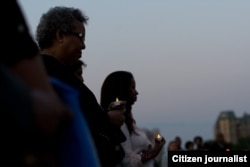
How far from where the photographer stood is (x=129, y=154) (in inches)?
225

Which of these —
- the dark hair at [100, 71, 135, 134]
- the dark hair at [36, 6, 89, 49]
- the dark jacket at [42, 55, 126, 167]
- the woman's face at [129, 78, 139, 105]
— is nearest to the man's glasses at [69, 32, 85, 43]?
the dark hair at [36, 6, 89, 49]

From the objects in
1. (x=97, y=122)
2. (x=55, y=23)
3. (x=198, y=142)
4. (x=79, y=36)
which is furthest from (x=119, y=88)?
(x=198, y=142)

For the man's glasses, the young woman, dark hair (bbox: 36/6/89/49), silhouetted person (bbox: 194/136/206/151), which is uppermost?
dark hair (bbox: 36/6/89/49)

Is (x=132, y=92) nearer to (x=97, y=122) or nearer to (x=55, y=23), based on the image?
(x=55, y=23)

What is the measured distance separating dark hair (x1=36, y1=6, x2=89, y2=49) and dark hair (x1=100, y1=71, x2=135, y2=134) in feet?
5.83

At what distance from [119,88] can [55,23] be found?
202 centimetres

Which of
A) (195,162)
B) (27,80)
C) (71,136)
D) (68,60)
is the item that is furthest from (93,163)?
(195,162)

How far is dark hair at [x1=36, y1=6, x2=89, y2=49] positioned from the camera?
3869 millimetres

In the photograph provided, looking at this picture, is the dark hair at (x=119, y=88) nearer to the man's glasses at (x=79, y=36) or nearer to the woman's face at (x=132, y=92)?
the woman's face at (x=132, y=92)

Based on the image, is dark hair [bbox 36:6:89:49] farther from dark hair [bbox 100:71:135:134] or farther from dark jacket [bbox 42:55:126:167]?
dark hair [bbox 100:71:135:134]

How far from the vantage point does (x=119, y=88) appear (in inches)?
230

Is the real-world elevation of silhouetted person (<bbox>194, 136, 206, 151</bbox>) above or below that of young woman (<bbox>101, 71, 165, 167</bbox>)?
below

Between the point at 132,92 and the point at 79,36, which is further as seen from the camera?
the point at 132,92

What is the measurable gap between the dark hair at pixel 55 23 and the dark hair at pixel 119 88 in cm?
178
